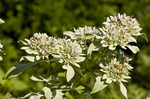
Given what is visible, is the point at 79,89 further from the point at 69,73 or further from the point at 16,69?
the point at 16,69

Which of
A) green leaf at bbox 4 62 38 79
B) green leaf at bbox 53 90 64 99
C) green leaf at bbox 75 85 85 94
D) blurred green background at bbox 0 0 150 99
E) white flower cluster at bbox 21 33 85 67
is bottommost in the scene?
green leaf at bbox 53 90 64 99

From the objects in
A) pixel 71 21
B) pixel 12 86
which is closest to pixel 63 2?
pixel 71 21

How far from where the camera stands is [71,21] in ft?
14.2

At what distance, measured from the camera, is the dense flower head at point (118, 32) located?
1895mm

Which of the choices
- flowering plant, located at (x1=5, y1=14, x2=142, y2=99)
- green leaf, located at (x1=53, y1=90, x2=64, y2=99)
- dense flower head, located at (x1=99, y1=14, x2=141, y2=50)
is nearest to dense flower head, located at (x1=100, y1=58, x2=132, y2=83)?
flowering plant, located at (x1=5, y1=14, x2=142, y2=99)

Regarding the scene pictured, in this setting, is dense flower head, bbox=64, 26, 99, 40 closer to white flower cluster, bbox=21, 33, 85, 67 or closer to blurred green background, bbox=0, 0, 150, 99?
white flower cluster, bbox=21, 33, 85, 67

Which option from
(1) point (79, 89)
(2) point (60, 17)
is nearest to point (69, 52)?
(1) point (79, 89)

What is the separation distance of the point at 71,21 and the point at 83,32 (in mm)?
2349

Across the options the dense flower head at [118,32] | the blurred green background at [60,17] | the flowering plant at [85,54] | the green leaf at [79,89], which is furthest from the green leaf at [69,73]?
the blurred green background at [60,17]

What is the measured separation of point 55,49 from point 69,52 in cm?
10

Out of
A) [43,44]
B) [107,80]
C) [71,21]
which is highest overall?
[71,21]

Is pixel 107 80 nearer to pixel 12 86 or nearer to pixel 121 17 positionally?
pixel 121 17

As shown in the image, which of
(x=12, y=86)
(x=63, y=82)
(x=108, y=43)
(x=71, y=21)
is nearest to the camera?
(x=108, y=43)

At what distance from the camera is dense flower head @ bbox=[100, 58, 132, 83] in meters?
1.93
